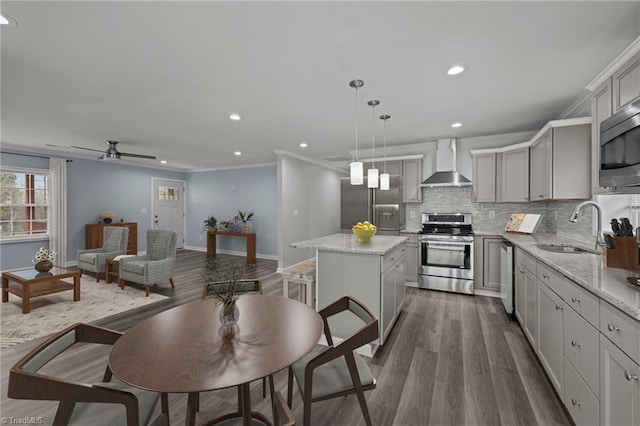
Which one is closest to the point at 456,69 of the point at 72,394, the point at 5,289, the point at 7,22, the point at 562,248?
the point at 562,248

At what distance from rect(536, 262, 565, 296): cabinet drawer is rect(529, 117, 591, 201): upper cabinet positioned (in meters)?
1.24

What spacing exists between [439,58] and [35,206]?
7947mm

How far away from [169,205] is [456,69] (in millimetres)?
8460

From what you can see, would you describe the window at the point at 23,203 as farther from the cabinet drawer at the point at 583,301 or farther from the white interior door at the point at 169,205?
the cabinet drawer at the point at 583,301

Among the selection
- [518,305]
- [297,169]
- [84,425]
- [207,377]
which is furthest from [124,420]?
[297,169]

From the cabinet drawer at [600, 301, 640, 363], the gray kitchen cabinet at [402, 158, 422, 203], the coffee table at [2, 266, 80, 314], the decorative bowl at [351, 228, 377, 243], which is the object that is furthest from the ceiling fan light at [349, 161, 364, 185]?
the coffee table at [2, 266, 80, 314]

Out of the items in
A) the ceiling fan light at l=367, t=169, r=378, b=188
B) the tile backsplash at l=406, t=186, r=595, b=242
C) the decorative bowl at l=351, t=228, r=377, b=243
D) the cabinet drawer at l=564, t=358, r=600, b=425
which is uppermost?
the ceiling fan light at l=367, t=169, r=378, b=188

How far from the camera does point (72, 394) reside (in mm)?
1001

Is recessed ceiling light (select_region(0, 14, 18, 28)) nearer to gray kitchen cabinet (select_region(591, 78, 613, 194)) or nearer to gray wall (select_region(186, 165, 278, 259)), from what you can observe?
gray kitchen cabinet (select_region(591, 78, 613, 194))

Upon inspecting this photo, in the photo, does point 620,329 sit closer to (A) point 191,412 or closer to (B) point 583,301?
(B) point 583,301

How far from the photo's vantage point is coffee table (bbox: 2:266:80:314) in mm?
3369

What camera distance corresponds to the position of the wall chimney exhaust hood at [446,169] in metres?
4.57

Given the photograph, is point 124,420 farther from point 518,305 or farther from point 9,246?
point 9,246

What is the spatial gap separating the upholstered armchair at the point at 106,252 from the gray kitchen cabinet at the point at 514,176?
6.52 metres
